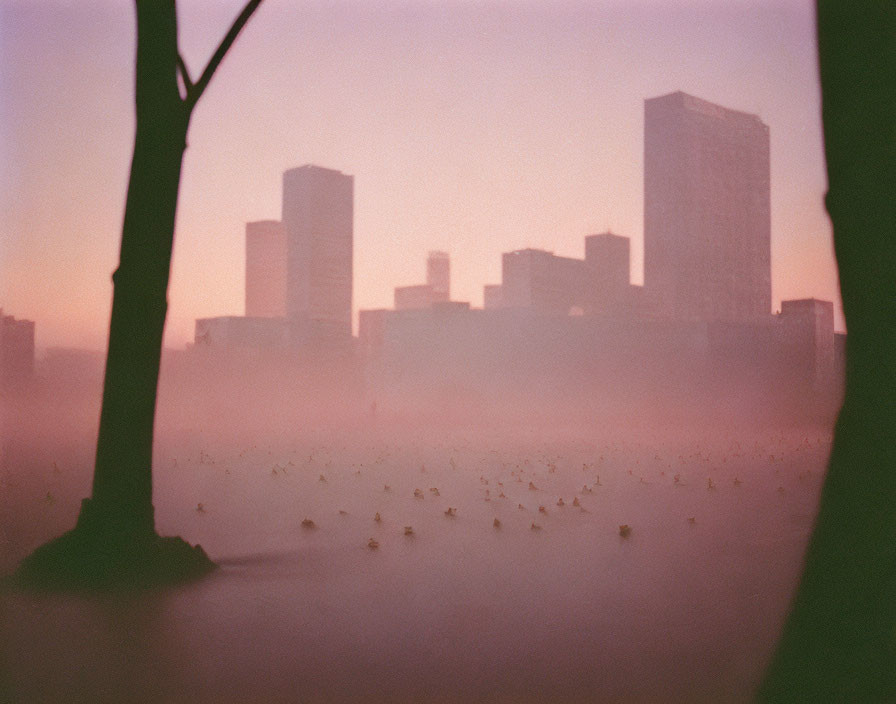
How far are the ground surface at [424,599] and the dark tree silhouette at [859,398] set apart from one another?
45 centimetres

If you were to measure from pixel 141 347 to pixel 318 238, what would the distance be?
118 m

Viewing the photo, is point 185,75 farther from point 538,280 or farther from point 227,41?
point 538,280

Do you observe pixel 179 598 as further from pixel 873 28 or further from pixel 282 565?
pixel 873 28

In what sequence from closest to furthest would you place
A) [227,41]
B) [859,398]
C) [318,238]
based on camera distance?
[859,398]
[227,41]
[318,238]

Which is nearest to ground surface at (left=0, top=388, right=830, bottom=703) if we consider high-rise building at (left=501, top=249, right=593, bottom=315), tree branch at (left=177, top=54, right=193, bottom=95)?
tree branch at (left=177, top=54, right=193, bottom=95)

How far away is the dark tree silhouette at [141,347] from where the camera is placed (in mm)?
5391

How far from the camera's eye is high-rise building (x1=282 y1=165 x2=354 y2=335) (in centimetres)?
11994

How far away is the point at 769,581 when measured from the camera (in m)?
5.59

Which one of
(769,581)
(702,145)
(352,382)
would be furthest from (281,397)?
(702,145)

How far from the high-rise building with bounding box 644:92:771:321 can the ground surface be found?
338 feet

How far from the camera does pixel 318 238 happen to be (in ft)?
395

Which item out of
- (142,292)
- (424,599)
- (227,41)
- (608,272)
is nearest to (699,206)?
(608,272)

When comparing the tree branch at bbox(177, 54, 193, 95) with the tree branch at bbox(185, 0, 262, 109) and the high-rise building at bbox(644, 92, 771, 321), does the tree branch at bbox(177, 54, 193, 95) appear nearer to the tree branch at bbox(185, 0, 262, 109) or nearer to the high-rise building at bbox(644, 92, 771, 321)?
the tree branch at bbox(185, 0, 262, 109)

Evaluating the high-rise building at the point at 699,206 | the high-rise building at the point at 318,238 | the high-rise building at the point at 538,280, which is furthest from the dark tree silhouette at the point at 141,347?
the high-rise building at the point at 318,238
